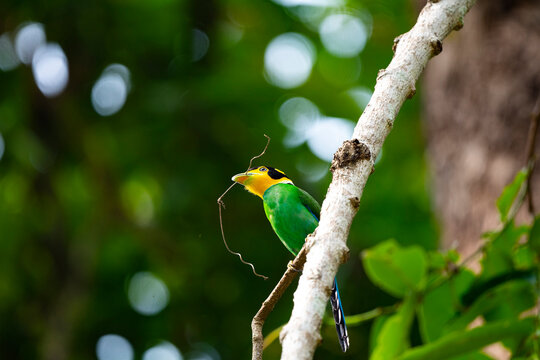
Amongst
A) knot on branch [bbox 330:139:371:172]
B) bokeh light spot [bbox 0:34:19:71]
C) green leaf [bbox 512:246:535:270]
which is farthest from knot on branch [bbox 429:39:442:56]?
bokeh light spot [bbox 0:34:19:71]

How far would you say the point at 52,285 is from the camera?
5.66 metres

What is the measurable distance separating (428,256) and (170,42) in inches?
165

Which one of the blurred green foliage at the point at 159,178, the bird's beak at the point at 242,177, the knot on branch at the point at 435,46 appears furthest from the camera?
the blurred green foliage at the point at 159,178

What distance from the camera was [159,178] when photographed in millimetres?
5965

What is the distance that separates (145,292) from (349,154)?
16.5 feet

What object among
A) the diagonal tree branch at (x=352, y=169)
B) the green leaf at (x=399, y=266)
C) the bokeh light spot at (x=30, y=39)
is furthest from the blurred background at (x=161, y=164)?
the diagonal tree branch at (x=352, y=169)

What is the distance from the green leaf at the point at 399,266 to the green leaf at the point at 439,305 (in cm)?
7

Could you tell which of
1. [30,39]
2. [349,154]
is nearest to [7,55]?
[30,39]

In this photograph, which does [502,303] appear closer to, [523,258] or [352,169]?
[523,258]

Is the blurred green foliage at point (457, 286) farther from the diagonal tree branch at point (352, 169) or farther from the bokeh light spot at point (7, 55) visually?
the bokeh light spot at point (7, 55)

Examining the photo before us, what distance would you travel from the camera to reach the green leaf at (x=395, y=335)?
245 centimetres

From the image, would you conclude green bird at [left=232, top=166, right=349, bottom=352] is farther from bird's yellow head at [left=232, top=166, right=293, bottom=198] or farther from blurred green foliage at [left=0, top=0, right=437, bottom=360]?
blurred green foliage at [left=0, top=0, right=437, bottom=360]

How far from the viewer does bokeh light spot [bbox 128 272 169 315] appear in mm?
5758

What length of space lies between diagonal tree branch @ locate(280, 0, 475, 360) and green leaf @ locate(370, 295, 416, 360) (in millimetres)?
1164
